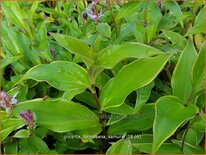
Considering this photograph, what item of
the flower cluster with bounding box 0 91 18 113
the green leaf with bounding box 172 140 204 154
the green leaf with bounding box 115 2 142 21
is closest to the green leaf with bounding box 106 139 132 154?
the green leaf with bounding box 172 140 204 154

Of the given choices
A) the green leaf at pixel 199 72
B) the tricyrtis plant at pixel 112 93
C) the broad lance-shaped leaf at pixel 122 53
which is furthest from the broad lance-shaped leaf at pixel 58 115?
the green leaf at pixel 199 72

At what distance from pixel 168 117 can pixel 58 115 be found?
22 centimetres

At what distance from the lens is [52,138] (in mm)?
892

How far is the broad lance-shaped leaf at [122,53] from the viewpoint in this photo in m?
0.70

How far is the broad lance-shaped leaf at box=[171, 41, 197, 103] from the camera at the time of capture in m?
0.75

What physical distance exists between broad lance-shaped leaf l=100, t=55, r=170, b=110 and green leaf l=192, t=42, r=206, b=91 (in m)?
0.06

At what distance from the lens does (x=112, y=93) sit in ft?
2.46

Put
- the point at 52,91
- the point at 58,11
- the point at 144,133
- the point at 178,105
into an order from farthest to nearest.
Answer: the point at 58,11 → the point at 52,91 → the point at 144,133 → the point at 178,105

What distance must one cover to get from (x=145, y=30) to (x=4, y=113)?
35cm

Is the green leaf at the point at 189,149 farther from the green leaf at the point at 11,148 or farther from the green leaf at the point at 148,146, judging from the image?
the green leaf at the point at 11,148

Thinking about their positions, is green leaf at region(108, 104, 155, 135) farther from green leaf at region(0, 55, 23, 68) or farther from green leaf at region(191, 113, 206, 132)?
green leaf at region(0, 55, 23, 68)

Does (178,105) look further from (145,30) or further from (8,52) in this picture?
(8,52)

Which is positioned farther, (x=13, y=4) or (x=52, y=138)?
(x=13, y=4)

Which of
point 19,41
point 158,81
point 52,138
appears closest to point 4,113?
point 52,138
